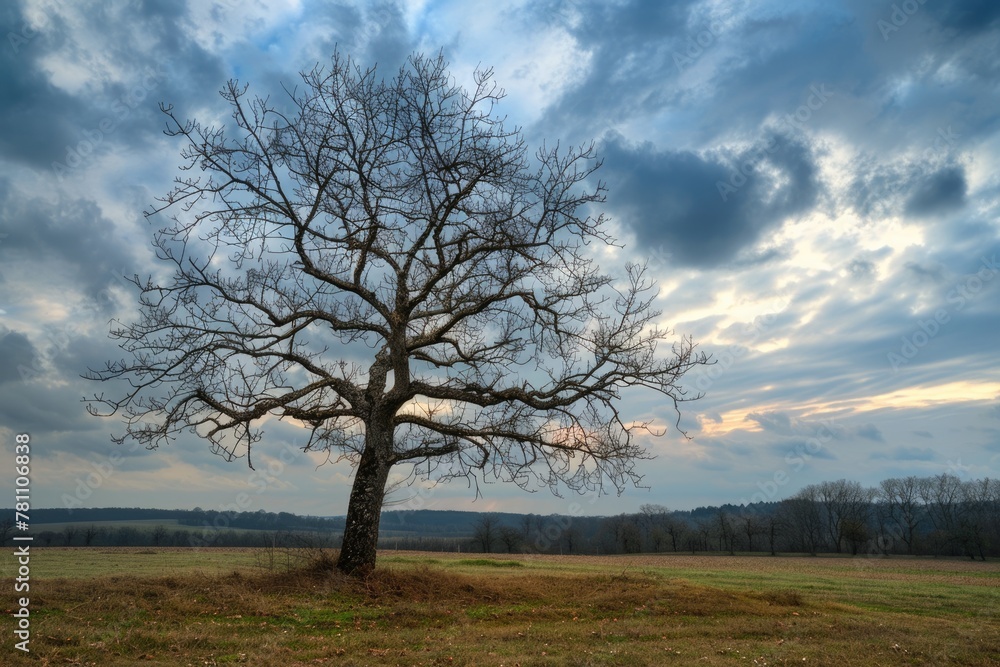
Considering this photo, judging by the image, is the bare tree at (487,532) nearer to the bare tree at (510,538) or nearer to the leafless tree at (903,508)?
the bare tree at (510,538)

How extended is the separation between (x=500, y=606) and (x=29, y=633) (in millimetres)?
8170

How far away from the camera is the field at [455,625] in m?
8.93

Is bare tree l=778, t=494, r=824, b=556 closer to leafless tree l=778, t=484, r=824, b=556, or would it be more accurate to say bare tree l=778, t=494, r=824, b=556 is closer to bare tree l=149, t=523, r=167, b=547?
leafless tree l=778, t=484, r=824, b=556

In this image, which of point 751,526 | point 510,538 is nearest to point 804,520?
point 751,526

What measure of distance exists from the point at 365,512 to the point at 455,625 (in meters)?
4.06

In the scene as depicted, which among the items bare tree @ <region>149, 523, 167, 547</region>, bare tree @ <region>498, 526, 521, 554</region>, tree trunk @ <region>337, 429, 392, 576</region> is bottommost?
bare tree @ <region>498, 526, 521, 554</region>

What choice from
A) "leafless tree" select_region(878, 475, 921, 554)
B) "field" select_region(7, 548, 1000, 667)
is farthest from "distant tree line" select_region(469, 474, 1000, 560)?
"field" select_region(7, 548, 1000, 667)

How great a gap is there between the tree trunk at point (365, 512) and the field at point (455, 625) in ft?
1.92

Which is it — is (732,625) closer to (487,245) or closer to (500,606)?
(500,606)

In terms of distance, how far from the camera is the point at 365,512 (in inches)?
574

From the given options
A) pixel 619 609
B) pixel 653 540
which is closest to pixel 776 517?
pixel 653 540

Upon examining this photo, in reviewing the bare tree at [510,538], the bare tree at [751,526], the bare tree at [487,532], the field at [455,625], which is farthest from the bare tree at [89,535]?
the bare tree at [751,526]

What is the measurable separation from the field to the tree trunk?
59 cm

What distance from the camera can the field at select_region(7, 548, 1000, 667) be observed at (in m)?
8.93
